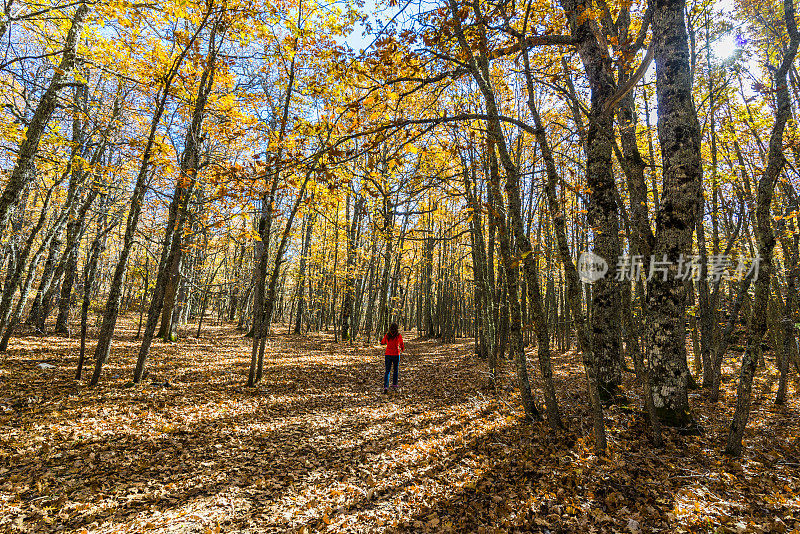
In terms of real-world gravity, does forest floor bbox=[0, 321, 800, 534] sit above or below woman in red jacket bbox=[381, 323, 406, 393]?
below

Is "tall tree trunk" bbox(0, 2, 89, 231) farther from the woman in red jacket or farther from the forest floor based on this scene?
the woman in red jacket

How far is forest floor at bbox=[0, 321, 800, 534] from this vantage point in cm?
378

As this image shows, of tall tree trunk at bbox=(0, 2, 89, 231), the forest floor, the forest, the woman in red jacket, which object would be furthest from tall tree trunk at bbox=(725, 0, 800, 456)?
tall tree trunk at bbox=(0, 2, 89, 231)

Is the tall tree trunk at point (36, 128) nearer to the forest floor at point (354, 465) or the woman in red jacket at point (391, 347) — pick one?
the forest floor at point (354, 465)

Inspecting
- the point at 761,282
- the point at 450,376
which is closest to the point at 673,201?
the point at 761,282

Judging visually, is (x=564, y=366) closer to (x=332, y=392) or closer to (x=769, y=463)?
(x=769, y=463)

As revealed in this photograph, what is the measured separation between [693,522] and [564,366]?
8938 mm

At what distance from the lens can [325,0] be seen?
347 inches

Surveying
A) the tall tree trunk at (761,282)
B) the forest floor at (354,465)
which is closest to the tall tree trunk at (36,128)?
the forest floor at (354,465)

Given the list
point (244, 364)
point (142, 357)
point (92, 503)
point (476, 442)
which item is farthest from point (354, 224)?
point (92, 503)

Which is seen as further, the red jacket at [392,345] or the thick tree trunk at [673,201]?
the red jacket at [392,345]

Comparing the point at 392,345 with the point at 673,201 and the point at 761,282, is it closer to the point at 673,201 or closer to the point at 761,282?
the point at 673,201

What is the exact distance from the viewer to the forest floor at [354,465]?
378 centimetres

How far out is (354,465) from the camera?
17.0 ft
